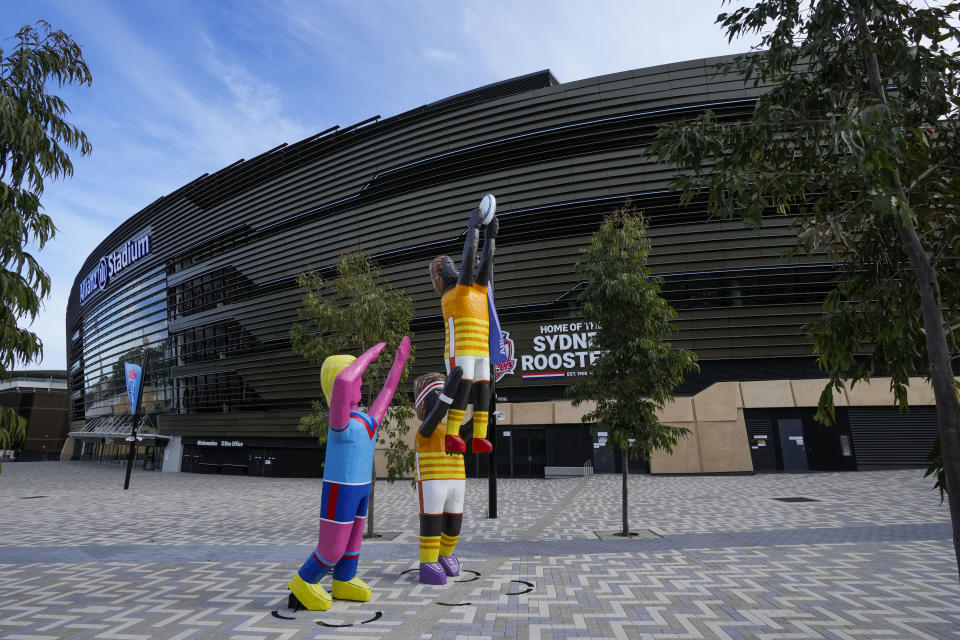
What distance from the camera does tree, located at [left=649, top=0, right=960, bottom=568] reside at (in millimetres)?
4281

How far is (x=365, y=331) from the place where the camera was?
11242 mm

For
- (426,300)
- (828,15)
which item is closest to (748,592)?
(828,15)

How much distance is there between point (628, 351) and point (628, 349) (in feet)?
0.15

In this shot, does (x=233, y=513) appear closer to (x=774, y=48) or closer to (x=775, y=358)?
(x=774, y=48)

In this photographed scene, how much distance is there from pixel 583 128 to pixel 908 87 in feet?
67.8

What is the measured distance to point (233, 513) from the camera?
1474 cm

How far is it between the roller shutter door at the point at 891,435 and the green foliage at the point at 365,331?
20018 millimetres

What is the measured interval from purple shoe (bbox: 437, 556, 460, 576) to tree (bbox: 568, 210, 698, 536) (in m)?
4.64

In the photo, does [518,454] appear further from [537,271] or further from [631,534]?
[631,534]

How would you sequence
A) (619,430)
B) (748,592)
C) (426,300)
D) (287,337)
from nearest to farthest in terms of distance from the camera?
(748,592)
(619,430)
(426,300)
(287,337)

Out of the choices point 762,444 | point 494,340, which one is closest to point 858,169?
point 494,340

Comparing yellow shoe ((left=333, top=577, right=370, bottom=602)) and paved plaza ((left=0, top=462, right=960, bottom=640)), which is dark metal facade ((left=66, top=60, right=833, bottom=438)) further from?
yellow shoe ((left=333, top=577, right=370, bottom=602))

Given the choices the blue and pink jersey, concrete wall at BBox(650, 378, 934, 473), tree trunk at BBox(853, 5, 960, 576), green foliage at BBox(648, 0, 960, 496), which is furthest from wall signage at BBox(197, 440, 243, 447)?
tree trunk at BBox(853, 5, 960, 576)

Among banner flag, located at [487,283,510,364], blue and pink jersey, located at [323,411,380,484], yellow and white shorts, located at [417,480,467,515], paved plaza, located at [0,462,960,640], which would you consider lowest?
paved plaza, located at [0,462,960,640]
